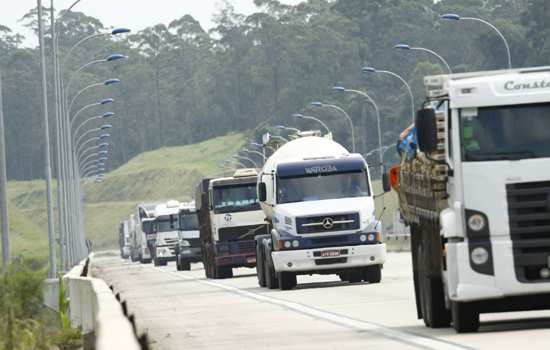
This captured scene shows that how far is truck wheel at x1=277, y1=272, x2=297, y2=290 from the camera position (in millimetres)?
33188

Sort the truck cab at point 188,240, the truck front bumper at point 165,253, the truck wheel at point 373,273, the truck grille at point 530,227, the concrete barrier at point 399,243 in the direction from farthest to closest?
the truck front bumper at point 165,253 → the concrete barrier at point 399,243 → the truck cab at point 188,240 → the truck wheel at point 373,273 → the truck grille at point 530,227

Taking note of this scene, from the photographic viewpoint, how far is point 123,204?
189m

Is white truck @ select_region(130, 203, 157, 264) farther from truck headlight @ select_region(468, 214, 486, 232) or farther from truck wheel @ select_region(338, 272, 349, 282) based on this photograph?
truck headlight @ select_region(468, 214, 486, 232)

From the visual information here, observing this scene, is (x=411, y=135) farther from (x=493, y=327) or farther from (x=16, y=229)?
(x=16, y=229)

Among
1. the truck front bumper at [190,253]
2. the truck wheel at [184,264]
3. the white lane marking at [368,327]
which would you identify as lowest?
the white lane marking at [368,327]

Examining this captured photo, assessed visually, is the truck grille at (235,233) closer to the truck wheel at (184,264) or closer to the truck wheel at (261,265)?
the truck wheel at (261,265)

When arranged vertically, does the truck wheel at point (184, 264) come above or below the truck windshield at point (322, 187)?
below

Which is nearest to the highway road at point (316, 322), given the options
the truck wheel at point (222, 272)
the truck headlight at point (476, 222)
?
the truck headlight at point (476, 222)

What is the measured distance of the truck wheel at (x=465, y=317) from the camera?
17062mm

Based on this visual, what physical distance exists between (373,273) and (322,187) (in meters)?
2.18

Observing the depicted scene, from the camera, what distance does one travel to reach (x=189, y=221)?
62906 mm

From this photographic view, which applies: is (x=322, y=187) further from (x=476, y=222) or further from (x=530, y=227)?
(x=530, y=227)

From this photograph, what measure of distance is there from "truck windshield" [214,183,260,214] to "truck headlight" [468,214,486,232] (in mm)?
27884

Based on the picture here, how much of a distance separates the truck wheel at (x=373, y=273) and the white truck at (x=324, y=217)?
58 centimetres
